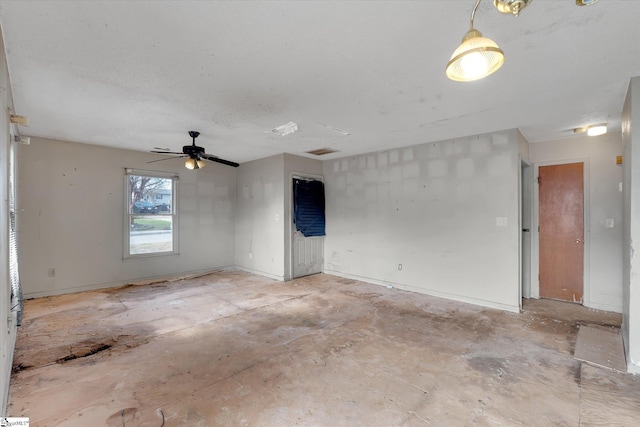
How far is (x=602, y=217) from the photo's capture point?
13.8ft

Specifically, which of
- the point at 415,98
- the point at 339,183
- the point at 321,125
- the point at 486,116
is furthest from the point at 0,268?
the point at 339,183

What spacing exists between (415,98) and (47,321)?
17.2 ft

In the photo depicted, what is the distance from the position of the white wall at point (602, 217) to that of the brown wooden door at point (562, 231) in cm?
9

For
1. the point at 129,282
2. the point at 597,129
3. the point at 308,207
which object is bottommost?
the point at 129,282

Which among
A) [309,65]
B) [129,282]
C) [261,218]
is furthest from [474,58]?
[129,282]

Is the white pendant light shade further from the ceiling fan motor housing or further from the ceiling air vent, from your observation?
the ceiling air vent

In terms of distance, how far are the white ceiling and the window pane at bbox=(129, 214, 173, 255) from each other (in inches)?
84.0

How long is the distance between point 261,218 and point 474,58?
543 centimetres

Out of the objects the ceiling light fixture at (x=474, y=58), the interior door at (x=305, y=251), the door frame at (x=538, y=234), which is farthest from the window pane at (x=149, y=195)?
the door frame at (x=538, y=234)

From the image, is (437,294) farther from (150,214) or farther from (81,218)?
(81,218)

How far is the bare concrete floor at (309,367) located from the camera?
2025 millimetres

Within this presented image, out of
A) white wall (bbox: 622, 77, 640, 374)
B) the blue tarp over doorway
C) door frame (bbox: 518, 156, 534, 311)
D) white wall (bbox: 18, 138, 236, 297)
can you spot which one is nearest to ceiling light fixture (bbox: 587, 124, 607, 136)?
door frame (bbox: 518, 156, 534, 311)

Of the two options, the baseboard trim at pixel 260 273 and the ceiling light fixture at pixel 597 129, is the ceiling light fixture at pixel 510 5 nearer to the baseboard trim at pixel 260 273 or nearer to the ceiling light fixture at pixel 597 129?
the ceiling light fixture at pixel 597 129

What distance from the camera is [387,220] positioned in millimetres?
5488
